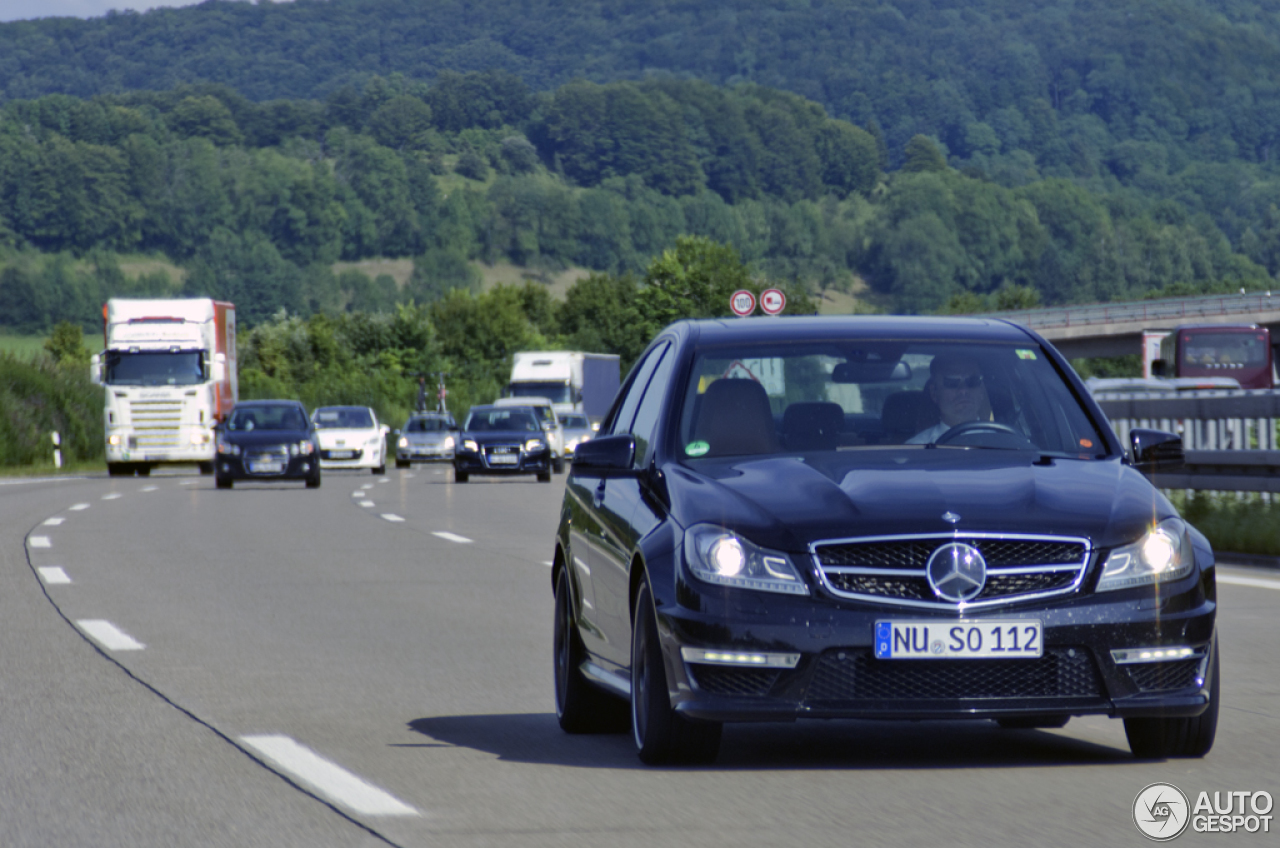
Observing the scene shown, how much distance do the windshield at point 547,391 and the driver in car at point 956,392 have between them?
55.9 meters

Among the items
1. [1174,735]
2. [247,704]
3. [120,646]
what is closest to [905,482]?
[1174,735]

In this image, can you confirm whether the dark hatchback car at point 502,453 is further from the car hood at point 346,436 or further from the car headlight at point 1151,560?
the car headlight at point 1151,560

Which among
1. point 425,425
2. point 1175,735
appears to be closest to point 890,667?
point 1175,735

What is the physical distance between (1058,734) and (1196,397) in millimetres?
12355

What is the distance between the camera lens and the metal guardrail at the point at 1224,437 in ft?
55.5

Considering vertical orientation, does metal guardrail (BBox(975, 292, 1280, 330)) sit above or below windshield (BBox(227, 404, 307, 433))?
above

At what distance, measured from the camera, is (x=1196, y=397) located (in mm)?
19125

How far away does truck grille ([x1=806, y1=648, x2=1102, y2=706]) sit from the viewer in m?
6.04

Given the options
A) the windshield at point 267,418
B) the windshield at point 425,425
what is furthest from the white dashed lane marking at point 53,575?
the windshield at point 425,425

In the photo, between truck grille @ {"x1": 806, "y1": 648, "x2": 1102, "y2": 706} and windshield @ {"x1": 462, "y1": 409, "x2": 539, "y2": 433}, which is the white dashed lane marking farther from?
windshield @ {"x1": 462, "y1": 409, "x2": 539, "y2": 433}

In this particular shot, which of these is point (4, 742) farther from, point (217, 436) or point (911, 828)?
point (217, 436)

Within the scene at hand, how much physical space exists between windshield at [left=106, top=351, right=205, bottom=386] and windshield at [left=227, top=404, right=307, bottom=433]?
574 cm

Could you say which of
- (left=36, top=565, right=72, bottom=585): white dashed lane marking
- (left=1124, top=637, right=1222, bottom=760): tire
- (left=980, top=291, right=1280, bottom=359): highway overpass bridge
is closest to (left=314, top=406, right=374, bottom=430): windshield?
(left=36, top=565, right=72, bottom=585): white dashed lane marking

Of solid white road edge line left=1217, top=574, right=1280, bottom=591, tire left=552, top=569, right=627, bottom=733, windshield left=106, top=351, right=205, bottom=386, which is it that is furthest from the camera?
windshield left=106, top=351, right=205, bottom=386
